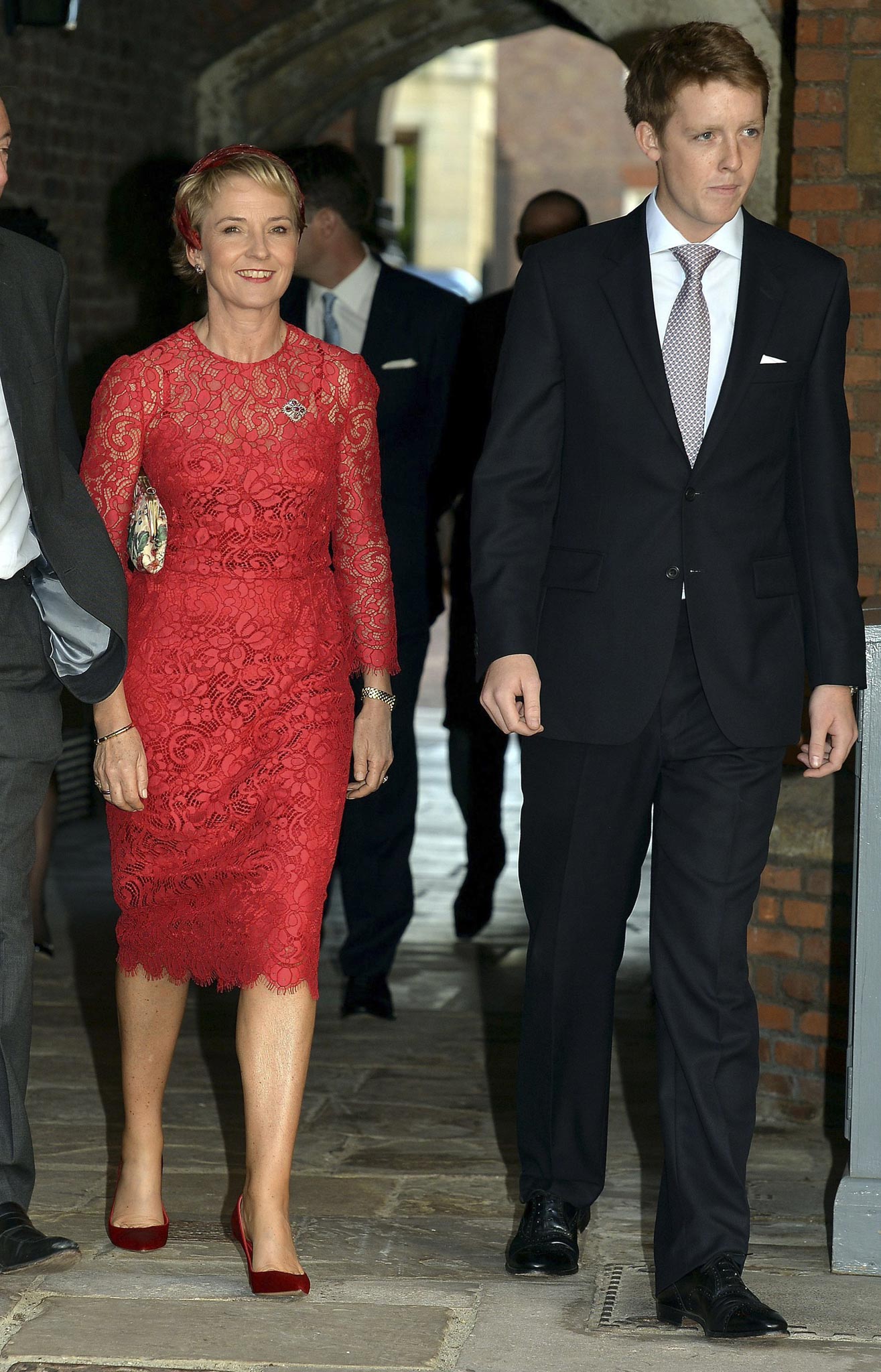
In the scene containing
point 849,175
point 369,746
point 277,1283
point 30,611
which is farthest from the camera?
point 849,175

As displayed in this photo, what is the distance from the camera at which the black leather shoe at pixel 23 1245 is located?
3440mm

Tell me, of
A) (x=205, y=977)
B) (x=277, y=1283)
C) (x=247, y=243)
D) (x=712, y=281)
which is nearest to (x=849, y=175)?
(x=712, y=281)

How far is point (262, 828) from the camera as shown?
349 centimetres

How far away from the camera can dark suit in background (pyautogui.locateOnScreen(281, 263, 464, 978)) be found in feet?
18.0

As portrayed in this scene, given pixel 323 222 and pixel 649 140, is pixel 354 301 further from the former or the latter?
pixel 649 140

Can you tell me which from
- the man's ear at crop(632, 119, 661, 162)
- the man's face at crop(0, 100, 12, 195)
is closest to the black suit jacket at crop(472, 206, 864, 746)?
the man's ear at crop(632, 119, 661, 162)

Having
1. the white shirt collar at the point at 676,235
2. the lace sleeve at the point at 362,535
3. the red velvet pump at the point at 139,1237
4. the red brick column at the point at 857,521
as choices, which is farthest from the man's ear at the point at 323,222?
the red velvet pump at the point at 139,1237

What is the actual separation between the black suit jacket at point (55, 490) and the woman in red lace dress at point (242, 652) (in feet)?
0.27

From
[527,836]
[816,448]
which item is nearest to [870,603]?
[816,448]

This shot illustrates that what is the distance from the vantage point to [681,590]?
330cm

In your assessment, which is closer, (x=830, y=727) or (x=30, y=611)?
(x=830, y=727)

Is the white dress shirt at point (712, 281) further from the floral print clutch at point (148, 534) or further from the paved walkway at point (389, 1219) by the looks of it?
the paved walkway at point (389, 1219)

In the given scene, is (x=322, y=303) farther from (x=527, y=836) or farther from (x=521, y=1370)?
(x=521, y=1370)

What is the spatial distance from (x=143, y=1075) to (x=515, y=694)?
1010 mm
